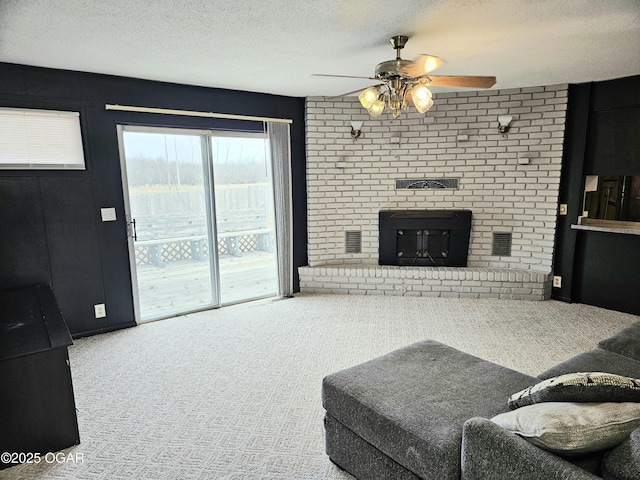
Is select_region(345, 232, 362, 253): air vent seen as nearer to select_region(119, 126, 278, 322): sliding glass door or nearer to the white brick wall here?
the white brick wall

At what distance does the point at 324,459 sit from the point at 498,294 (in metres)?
3.30

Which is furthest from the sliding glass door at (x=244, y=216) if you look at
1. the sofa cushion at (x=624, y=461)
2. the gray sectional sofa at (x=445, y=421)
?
the sofa cushion at (x=624, y=461)

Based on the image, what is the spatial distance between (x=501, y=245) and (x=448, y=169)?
3.62 ft

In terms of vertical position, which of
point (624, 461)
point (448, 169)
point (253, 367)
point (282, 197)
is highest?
point (448, 169)

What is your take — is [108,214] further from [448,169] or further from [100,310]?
[448,169]

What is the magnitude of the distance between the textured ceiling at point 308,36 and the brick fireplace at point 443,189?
0.95 metres

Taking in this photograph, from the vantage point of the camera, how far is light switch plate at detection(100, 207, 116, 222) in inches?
143

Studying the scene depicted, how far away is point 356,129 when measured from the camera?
15.5 feet

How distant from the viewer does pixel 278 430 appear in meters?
2.32

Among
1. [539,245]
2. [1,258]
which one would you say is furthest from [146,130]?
[539,245]

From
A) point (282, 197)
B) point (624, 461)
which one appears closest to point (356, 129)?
point (282, 197)

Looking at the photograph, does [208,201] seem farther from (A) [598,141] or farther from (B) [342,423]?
(A) [598,141]

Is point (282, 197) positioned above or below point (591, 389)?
above

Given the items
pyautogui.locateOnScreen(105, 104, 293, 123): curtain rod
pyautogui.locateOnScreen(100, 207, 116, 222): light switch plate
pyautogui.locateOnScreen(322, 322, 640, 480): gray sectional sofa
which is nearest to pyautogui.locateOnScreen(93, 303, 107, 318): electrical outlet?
pyautogui.locateOnScreen(100, 207, 116, 222): light switch plate
